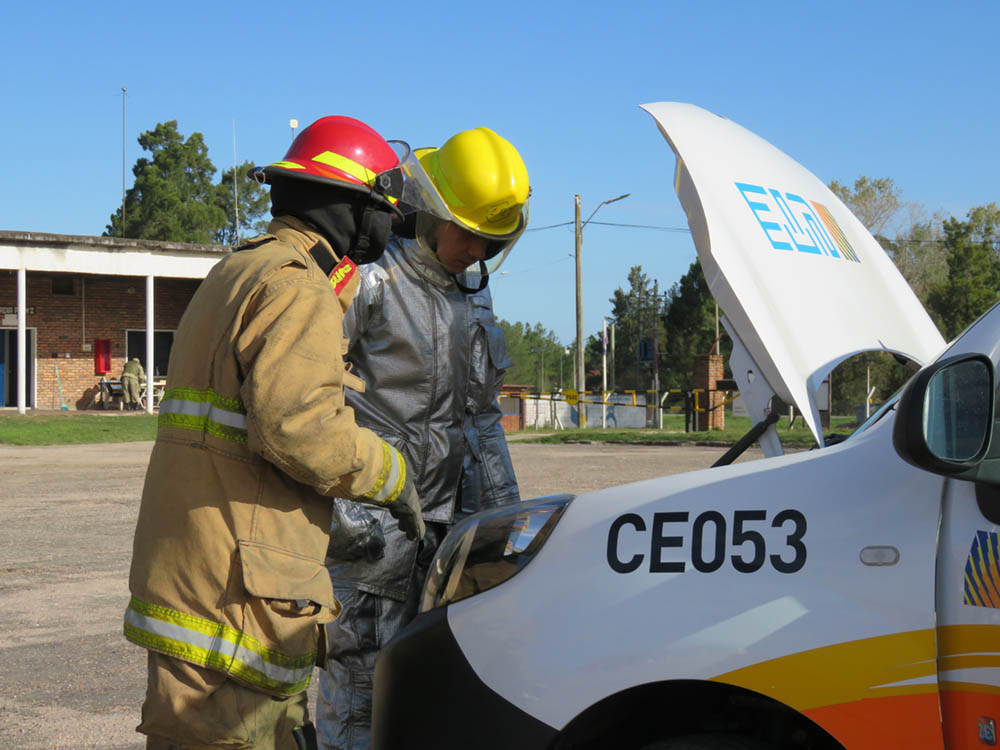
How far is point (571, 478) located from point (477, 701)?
38.6ft

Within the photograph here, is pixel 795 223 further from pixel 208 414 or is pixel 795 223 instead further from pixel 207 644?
pixel 207 644

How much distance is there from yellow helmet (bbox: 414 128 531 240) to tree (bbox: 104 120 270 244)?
59.5 metres

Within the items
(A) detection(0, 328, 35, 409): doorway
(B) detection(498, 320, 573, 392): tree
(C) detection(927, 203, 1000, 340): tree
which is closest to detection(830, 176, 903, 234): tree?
(C) detection(927, 203, 1000, 340): tree

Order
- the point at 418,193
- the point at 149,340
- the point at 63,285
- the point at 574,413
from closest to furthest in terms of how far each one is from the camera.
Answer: the point at 418,193 < the point at 149,340 < the point at 63,285 < the point at 574,413

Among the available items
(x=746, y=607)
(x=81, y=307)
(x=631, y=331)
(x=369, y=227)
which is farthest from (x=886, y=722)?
(x=631, y=331)

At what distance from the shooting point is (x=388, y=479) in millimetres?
2367

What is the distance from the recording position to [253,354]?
2.16 metres

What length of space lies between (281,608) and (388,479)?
0.36 m

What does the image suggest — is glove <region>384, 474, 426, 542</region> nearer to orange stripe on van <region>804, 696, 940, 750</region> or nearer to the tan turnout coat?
the tan turnout coat

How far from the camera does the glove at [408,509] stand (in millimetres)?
2467

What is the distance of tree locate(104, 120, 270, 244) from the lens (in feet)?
200

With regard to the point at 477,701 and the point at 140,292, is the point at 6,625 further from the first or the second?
the point at 140,292

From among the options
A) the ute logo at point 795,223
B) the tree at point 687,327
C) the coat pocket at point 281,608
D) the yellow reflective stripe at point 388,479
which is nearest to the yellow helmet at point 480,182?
the ute logo at point 795,223

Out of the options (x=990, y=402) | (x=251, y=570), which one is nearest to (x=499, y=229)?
(x=251, y=570)
